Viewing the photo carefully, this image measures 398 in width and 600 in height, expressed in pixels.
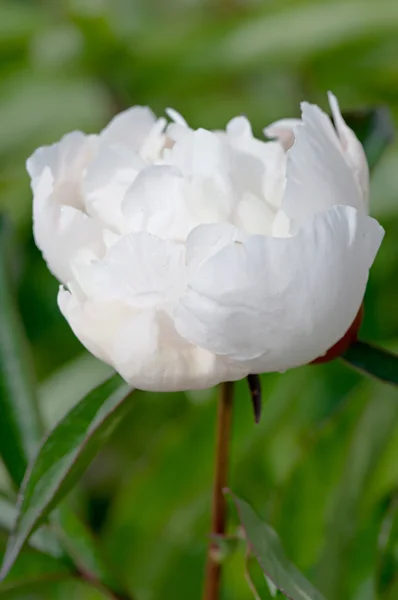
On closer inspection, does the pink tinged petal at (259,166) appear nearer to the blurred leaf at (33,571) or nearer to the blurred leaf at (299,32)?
the blurred leaf at (33,571)

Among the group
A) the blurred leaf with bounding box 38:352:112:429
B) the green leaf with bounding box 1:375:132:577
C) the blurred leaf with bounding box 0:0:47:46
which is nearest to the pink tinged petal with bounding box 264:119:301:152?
the green leaf with bounding box 1:375:132:577

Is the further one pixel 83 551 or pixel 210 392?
pixel 210 392

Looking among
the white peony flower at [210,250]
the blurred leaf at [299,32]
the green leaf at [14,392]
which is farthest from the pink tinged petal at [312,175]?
the blurred leaf at [299,32]

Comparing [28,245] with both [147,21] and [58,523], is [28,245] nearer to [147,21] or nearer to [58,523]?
[147,21]

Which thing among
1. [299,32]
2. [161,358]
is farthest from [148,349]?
[299,32]

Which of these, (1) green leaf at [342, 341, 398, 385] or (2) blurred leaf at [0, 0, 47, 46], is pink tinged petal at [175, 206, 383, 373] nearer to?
(1) green leaf at [342, 341, 398, 385]

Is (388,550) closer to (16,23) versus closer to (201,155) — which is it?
(201,155)
